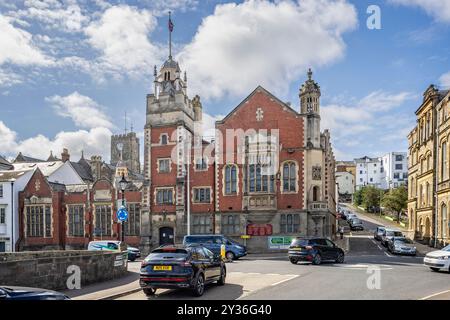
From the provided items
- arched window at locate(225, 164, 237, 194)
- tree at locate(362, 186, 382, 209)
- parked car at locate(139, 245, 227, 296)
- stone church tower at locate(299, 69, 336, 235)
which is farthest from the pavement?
tree at locate(362, 186, 382, 209)

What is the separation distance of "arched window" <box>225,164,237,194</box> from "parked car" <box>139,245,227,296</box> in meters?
24.2

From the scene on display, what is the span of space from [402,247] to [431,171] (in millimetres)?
12424

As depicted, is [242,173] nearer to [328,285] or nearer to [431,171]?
[431,171]

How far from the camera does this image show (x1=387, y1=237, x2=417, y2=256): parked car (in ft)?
99.6

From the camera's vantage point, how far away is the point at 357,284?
15.2 meters

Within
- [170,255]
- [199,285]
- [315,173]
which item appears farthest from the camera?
[315,173]

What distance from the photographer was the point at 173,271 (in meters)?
12.8

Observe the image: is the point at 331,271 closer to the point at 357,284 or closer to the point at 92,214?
the point at 357,284

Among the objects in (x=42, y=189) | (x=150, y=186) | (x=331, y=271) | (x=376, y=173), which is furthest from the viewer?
(x=376, y=173)

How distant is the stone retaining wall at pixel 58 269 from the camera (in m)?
12.9

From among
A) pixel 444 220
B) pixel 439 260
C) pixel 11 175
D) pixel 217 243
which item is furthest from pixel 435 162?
pixel 11 175

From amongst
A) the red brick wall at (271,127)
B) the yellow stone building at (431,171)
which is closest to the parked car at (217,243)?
the red brick wall at (271,127)
